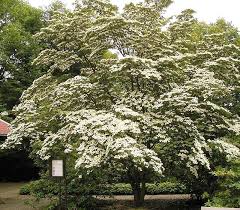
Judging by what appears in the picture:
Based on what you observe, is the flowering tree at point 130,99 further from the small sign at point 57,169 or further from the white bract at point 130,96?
the small sign at point 57,169

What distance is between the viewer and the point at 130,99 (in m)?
11.0

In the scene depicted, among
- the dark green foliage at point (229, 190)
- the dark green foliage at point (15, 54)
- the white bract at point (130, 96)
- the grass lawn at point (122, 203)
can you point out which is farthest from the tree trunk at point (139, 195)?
the dark green foliage at point (15, 54)

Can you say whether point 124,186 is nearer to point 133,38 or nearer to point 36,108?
point 36,108

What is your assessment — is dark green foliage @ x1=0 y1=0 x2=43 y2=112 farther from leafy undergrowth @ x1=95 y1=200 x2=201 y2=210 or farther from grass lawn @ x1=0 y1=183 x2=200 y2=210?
leafy undergrowth @ x1=95 y1=200 x2=201 y2=210

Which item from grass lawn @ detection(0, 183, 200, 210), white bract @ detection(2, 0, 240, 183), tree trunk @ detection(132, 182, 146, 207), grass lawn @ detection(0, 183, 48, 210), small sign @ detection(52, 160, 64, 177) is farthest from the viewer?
grass lawn @ detection(0, 183, 48, 210)

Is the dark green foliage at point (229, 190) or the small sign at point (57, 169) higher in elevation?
the small sign at point (57, 169)

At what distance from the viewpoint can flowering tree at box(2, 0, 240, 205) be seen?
989 cm

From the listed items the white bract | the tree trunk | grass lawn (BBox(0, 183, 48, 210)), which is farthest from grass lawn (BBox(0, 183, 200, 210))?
the white bract

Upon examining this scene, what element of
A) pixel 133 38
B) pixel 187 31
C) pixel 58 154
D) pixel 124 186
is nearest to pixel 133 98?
pixel 133 38

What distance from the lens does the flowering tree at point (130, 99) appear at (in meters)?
9.89

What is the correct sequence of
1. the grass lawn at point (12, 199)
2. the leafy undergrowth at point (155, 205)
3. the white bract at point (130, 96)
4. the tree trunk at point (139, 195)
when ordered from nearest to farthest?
1. the white bract at point (130, 96)
2. the tree trunk at point (139, 195)
3. the leafy undergrowth at point (155, 205)
4. the grass lawn at point (12, 199)

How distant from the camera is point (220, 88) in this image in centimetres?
1046

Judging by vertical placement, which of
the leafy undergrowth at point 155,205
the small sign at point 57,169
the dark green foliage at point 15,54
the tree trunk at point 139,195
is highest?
the dark green foliage at point 15,54

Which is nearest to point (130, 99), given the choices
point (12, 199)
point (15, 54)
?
point (12, 199)
